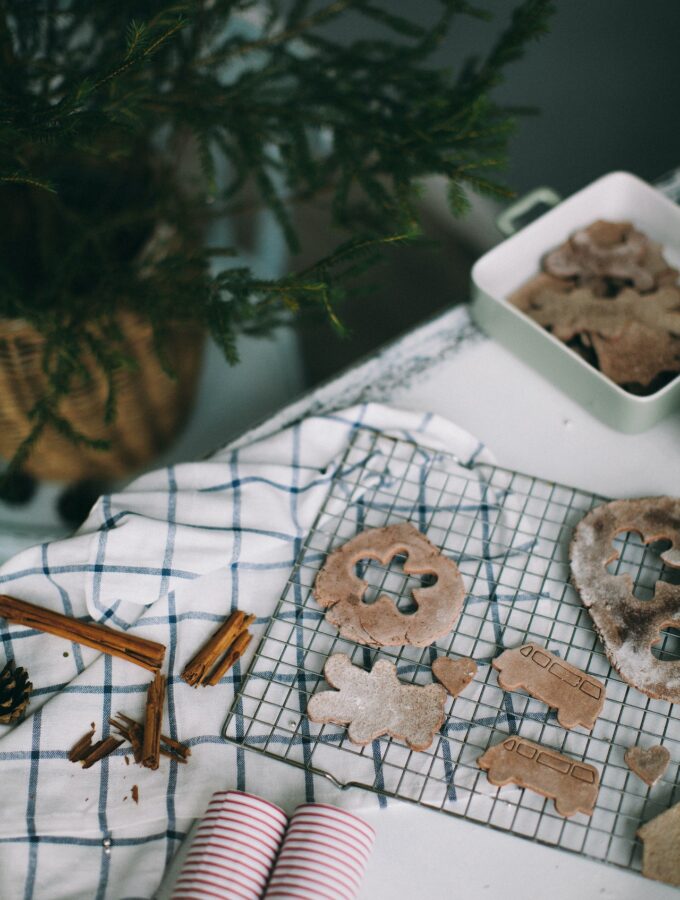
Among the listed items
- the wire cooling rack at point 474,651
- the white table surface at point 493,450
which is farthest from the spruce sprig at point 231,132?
the wire cooling rack at point 474,651

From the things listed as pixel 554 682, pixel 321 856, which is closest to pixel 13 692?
pixel 321 856

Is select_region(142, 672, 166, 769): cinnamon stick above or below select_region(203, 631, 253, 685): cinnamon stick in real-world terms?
below

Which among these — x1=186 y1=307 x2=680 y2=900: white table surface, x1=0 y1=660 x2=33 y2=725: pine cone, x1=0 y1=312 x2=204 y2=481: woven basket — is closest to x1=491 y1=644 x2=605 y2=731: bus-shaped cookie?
x1=186 y1=307 x2=680 y2=900: white table surface

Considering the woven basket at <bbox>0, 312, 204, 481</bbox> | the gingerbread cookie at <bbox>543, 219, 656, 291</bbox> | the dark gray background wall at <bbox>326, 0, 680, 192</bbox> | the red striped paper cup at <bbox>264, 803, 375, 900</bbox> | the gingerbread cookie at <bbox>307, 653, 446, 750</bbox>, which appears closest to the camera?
the red striped paper cup at <bbox>264, 803, 375, 900</bbox>

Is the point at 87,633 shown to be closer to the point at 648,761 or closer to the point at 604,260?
the point at 648,761

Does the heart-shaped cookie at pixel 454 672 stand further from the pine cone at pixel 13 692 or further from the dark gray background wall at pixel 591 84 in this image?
the dark gray background wall at pixel 591 84

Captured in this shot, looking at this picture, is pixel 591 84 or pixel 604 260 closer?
pixel 604 260

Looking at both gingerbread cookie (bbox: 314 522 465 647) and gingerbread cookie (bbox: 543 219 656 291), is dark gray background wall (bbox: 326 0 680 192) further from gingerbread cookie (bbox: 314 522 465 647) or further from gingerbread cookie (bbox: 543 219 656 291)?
gingerbread cookie (bbox: 314 522 465 647)
